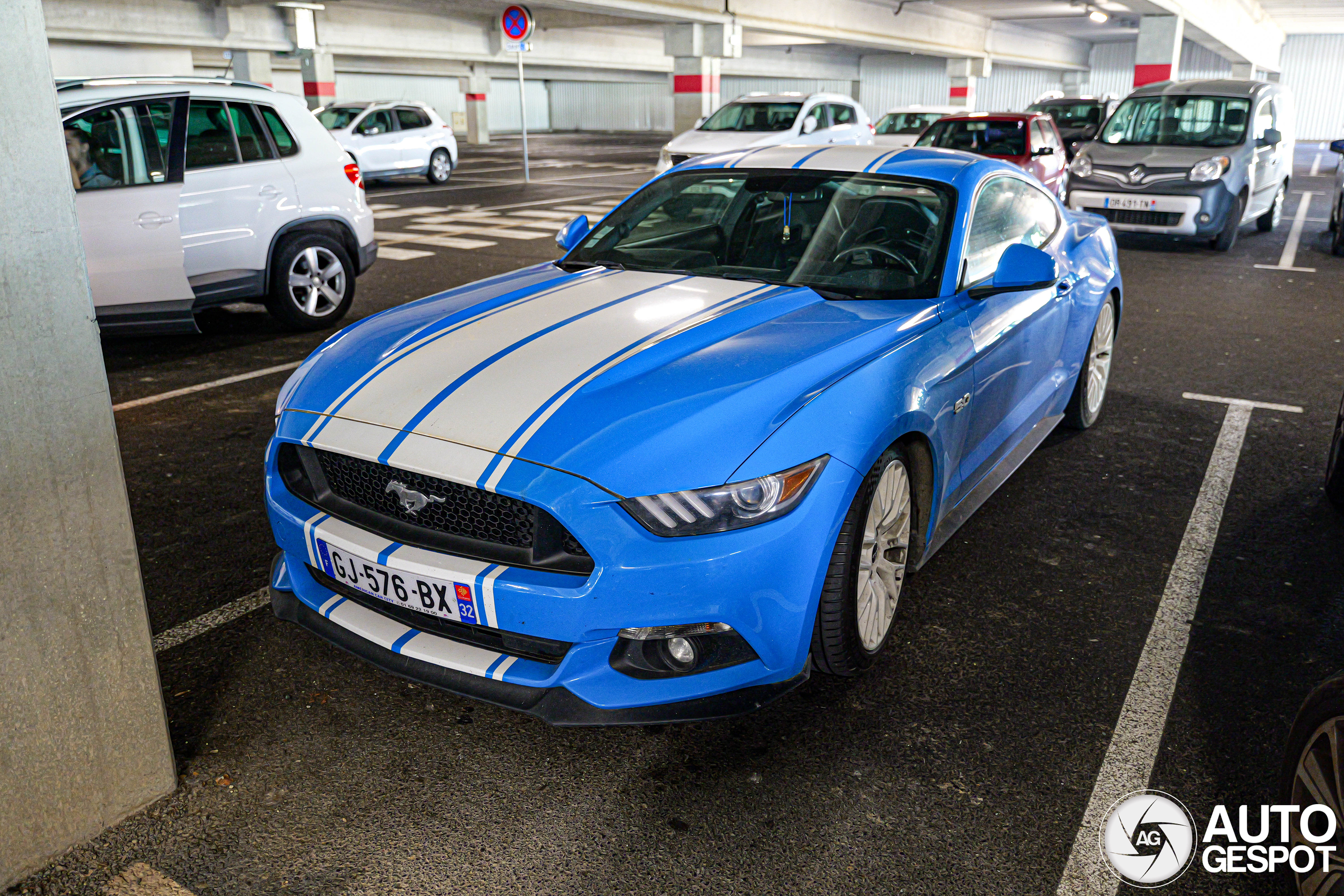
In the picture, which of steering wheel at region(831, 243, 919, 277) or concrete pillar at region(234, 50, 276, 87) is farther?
concrete pillar at region(234, 50, 276, 87)

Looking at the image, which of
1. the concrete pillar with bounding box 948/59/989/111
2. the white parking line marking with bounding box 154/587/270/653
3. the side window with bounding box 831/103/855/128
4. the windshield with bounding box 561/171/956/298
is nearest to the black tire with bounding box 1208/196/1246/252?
the side window with bounding box 831/103/855/128

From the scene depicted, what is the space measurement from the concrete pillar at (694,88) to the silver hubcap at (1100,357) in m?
22.9

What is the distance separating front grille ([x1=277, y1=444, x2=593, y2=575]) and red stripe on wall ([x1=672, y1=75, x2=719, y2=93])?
26.1 meters

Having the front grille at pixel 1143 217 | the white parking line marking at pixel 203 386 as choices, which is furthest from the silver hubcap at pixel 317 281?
the front grille at pixel 1143 217

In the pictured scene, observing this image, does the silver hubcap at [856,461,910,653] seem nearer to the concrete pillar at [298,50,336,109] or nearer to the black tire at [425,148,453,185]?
the black tire at [425,148,453,185]

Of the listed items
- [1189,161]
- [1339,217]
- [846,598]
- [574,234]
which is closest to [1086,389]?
[574,234]

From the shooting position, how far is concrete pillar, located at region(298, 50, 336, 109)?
28.0m

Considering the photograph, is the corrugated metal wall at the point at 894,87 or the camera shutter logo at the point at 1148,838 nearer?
the camera shutter logo at the point at 1148,838

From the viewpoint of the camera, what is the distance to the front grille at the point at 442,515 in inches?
94.7

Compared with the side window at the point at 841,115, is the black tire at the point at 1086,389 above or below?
below

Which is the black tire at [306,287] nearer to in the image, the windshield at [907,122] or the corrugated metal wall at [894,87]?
the windshield at [907,122]

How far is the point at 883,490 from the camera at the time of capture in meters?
2.82

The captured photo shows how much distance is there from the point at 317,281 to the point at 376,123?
43.9 feet

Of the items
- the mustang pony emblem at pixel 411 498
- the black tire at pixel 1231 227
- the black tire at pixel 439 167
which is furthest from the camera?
the black tire at pixel 439 167
